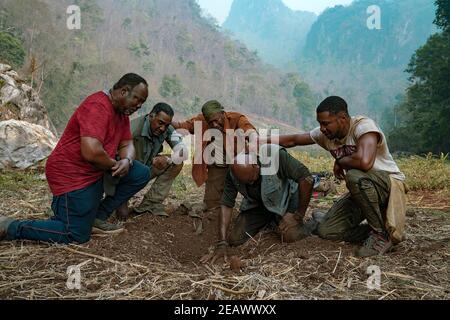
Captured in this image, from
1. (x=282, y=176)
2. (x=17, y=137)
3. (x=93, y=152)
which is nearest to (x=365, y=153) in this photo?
(x=282, y=176)

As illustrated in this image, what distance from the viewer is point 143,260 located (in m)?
2.69

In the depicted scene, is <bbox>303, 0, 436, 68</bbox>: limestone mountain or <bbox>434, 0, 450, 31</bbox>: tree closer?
<bbox>434, 0, 450, 31</bbox>: tree

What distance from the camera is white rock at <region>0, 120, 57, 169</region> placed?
6.26 metres

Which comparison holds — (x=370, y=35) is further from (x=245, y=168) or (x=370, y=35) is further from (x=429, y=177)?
(x=245, y=168)

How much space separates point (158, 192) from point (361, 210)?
77.3 inches

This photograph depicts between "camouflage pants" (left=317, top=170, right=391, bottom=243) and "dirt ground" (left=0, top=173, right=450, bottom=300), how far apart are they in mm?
146

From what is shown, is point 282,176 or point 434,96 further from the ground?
point 434,96

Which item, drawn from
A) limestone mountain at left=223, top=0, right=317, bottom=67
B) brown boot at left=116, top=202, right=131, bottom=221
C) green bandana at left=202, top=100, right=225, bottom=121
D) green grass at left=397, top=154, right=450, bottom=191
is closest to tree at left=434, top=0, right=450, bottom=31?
green grass at left=397, top=154, right=450, bottom=191

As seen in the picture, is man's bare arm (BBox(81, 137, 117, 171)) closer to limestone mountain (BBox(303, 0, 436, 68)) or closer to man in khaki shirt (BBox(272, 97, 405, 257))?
man in khaki shirt (BBox(272, 97, 405, 257))

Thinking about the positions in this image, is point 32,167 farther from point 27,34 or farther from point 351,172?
point 27,34

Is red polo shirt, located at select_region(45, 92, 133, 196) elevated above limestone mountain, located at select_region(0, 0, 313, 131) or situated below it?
below

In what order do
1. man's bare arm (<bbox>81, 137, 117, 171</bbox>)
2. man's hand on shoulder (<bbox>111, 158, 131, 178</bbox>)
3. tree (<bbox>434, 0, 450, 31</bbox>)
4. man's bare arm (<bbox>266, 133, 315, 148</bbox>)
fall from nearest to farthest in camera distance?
1. man's bare arm (<bbox>81, 137, 117, 171</bbox>)
2. man's hand on shoulder (<bbox>111, 158, 131, 178</bbox>)
3. man's bare arm (<bbox>266, 133, 315, 148</bbox>)
4. tree (<bbox>434, 0, 450, 31</bbox>)

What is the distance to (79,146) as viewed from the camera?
2.78 meters
